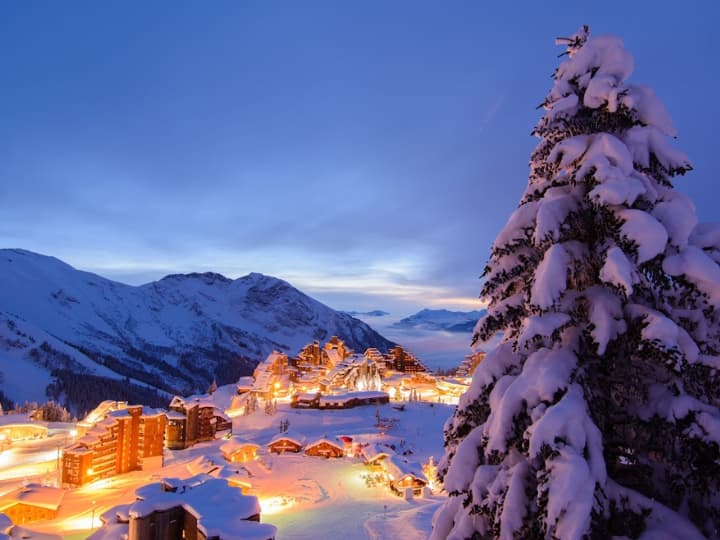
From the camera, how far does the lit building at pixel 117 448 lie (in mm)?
38781

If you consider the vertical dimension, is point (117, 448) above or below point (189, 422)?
below

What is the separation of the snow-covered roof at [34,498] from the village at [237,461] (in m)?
0.07

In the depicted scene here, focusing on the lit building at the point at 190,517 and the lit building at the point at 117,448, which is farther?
the lit building at the point at 117,448

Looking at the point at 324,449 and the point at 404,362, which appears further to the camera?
the point at 404,362

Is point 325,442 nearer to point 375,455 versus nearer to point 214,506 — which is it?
point 375,455

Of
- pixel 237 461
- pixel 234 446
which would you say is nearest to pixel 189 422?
pixel 234 446

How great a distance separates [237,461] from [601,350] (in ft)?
139

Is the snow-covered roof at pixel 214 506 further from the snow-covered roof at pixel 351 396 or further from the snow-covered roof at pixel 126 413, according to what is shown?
the snow-covered roof at pixel 351 396

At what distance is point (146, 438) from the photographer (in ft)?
144

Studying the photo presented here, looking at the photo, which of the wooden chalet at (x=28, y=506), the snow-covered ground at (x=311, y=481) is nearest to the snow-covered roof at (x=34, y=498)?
the wooden chalet at (x=28, y=506)

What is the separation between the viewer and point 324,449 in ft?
150

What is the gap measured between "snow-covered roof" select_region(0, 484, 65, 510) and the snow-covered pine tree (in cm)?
3470

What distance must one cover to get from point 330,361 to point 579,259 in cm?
8446

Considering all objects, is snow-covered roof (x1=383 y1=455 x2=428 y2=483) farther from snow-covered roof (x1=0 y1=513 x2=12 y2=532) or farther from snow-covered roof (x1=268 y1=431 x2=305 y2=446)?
snow-covered roof (x1=0 y1=513 x2=12 y2=532)
